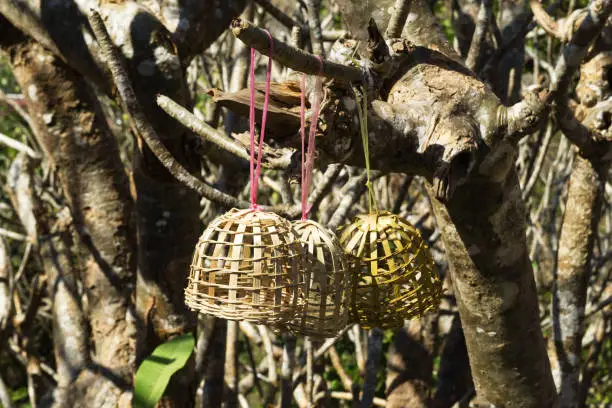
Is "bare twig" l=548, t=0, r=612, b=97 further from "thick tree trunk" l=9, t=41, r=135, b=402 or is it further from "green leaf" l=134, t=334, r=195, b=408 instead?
"thick tree trunk" l=9, t=41, r=135, b=402

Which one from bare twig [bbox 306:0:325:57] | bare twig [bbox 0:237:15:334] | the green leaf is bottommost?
the green leaf

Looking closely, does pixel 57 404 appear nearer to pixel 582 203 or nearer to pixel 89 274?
pixel 89 274

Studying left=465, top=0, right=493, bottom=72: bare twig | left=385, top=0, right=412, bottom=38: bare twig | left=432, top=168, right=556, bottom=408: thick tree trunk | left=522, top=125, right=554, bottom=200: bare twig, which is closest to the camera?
left=385, top=0, right=412, bottom=38: bare twig

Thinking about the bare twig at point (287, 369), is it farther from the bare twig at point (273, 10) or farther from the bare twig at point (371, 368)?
the bare twig at point (273, 10)

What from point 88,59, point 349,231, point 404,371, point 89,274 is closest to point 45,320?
point 89,274

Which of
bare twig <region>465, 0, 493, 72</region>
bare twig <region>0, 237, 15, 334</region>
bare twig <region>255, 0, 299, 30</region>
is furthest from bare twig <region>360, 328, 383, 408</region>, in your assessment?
bare twig <region>0, 237, 15, 334</region>

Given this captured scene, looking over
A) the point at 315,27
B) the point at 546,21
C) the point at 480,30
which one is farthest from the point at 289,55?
the point at 546,21
